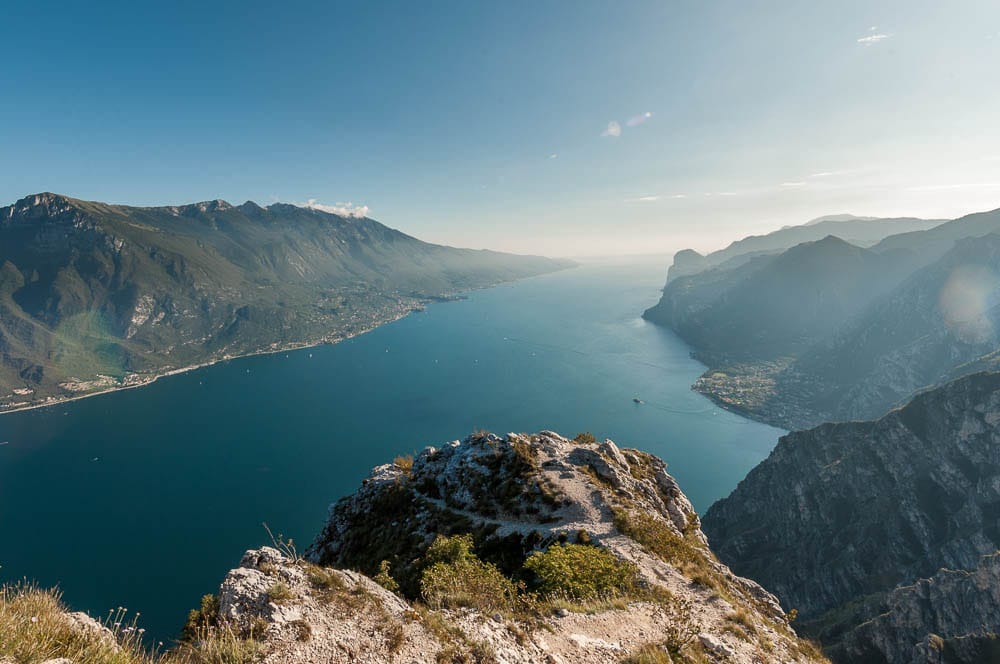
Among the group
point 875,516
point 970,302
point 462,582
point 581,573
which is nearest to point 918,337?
point 970,302

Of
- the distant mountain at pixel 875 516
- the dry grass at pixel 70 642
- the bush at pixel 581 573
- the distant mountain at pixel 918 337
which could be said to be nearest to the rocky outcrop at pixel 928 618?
the distant mountain at pixel 875 516

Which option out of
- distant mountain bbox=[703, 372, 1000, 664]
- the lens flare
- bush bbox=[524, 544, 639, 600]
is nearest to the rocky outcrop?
distant mountain bbox=[703, 372, 1000, 664]

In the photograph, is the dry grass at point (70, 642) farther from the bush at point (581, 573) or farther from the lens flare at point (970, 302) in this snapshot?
the lens flare at point (970, 302)

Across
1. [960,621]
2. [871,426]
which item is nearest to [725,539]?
[871,426]

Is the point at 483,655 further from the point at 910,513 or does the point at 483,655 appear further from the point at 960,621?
the point at 910,513

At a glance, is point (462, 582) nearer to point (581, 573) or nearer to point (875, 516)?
point (581, 573)

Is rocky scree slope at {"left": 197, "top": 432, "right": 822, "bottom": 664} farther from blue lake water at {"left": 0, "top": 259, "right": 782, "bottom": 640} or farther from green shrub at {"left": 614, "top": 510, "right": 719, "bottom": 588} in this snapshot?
blue lake water at {"left": 0, "top": 259, "right": 782, "bottom": 640}
